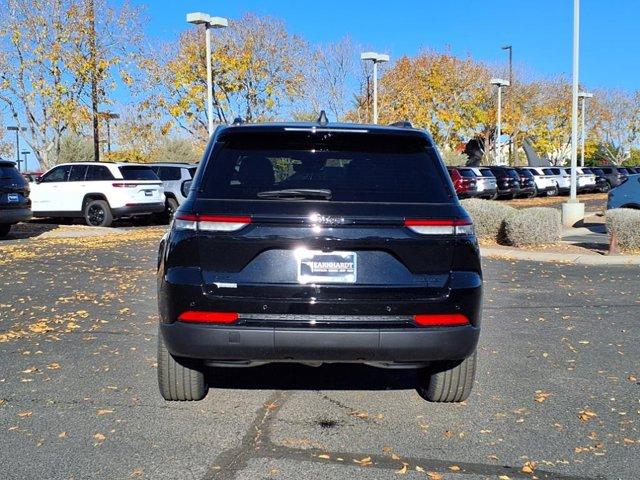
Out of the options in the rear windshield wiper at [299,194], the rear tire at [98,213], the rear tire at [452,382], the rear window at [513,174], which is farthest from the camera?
the rear window at [513,174]

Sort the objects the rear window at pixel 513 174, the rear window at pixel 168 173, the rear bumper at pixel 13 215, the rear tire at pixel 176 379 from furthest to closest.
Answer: the rear window at pixel 513 174, the rear window at pixel 168 173, the rear bumper at pixel 13 215, the rear tire at pixel 176 379

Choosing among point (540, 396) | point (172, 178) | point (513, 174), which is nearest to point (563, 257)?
point (540, 396)

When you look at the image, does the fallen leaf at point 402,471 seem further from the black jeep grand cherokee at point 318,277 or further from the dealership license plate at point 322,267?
the dealership license plate at point 322,267

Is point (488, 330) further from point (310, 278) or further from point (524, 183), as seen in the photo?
point (524, 183)

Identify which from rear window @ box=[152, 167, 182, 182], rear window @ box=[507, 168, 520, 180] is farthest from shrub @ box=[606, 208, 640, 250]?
rear window @ box=[507, 168, 520, 180]

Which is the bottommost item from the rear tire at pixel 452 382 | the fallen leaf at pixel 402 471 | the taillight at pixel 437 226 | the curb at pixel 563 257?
the fallen leaf at pixel 402 471

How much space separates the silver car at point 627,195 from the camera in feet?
53.1

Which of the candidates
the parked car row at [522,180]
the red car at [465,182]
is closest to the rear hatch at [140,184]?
the parked car row at [522,180]

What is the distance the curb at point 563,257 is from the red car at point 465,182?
1676cm

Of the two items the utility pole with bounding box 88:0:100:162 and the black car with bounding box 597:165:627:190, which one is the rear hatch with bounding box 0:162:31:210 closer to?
the utility pole with bounding box 88:0:100:162

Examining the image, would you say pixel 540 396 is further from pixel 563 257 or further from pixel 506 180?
pixel 506 180

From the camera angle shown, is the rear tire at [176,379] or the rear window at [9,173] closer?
the rear tire at [176,379]

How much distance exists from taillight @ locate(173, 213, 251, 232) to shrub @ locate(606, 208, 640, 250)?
1064 centimetres

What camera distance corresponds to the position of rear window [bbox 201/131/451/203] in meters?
4.05
